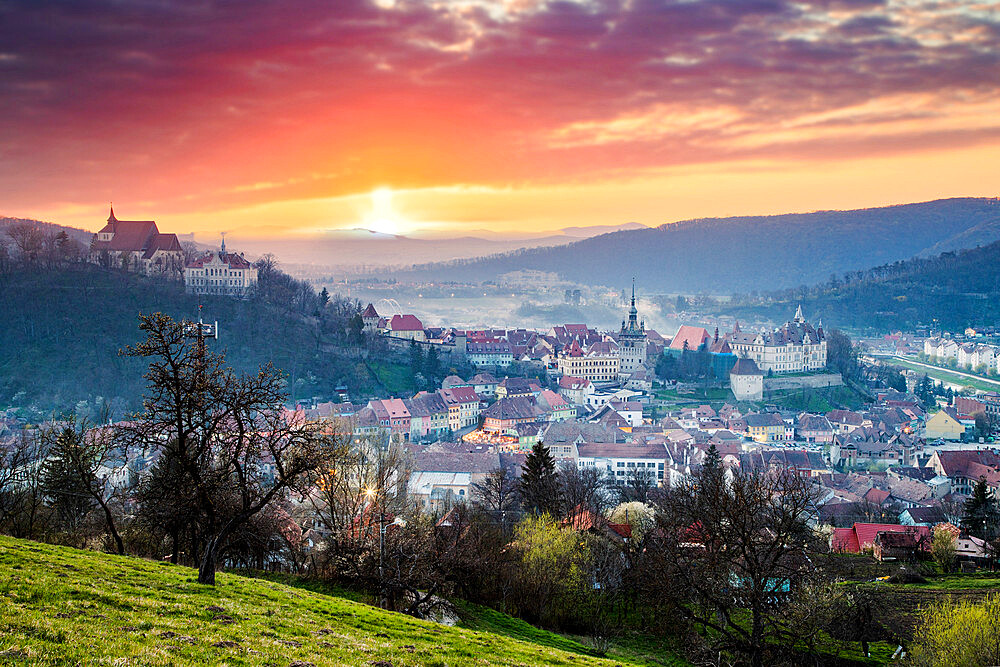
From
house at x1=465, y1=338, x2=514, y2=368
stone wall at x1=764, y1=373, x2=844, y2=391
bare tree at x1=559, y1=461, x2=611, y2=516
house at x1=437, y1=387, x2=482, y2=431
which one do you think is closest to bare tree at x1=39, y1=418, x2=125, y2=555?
bare tree at x1=559, y1=461, x2=611, y2=516

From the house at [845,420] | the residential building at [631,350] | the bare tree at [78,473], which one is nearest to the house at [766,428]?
the house at [845,420]

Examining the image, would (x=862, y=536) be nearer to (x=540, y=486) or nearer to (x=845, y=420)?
(x=540, y=486)

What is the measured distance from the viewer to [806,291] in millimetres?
199625

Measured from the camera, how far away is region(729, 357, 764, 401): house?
8388cm

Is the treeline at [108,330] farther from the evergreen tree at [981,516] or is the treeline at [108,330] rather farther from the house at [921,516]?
the evergreen tree at [981,516]

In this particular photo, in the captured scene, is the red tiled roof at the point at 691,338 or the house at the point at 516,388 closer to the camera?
the house at the point at 516,388

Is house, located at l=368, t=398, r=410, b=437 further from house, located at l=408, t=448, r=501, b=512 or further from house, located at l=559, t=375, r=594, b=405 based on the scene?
house, located at l=559, t=375, r=594, b=405

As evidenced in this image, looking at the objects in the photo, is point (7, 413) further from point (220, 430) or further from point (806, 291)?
point (806, 291)

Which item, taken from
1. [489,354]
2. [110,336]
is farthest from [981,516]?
[110,336]

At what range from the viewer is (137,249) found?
94.0m

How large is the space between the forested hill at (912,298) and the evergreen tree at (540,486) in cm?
14705

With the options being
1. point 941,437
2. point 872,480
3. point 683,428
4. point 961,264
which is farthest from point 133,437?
point 961,264

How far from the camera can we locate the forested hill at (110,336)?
72.3 m

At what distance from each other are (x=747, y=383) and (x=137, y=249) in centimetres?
7506
